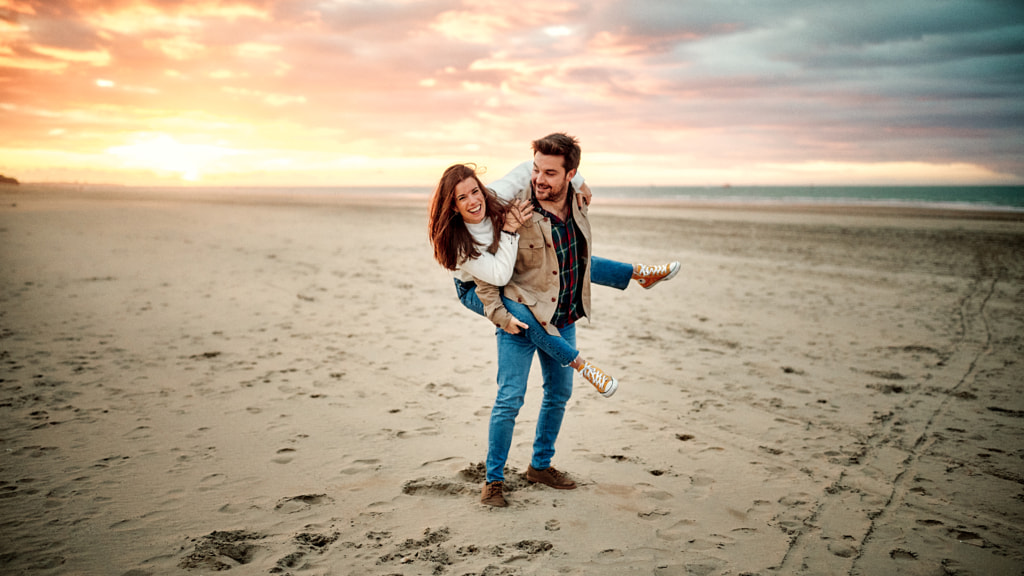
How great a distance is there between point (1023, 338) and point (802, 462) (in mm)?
5730

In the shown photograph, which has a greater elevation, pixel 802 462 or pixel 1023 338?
pixel 1023 338

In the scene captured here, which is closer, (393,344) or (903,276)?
(393,344)

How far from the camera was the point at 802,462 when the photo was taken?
3.91 metres

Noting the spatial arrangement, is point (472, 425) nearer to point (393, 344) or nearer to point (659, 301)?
point (393, 344)

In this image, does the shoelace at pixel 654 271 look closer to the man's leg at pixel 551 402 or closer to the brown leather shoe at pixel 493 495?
the man's leg at pixel 551 402

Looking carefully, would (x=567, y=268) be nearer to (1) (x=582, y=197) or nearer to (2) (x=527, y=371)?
(1) (x=582, y=197)

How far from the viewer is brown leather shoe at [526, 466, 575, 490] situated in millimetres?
3555

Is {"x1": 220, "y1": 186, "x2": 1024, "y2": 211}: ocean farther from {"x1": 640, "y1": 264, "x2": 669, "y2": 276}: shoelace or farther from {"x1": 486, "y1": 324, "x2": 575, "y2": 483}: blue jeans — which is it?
{"x1": 486, "y1": 324, "x2": 575, "y2": 483}: blue jeans

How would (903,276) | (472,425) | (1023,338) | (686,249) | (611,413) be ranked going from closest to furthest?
1. (472,425)
2. (611,413)
3. (1023,338)
4. (903,276)
5. (686,249)

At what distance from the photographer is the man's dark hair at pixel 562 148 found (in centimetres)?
301

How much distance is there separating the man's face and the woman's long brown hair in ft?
0.87

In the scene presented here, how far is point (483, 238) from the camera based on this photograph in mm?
3016

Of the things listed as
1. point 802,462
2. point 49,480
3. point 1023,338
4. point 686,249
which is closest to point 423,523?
point 49,480

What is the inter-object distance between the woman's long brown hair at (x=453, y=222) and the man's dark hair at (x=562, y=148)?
40cm
